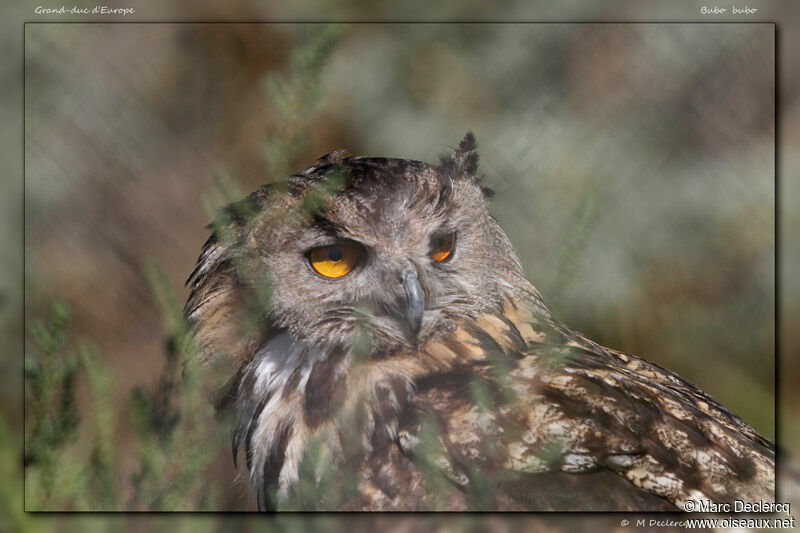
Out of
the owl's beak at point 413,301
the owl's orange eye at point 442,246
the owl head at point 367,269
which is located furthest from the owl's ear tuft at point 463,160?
the owl's beak at point 413,301

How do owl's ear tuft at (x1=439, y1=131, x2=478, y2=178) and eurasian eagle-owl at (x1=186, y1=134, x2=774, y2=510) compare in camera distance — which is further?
owl's ear tuft at (x1=439, y1=131, x2=478, y2=178)

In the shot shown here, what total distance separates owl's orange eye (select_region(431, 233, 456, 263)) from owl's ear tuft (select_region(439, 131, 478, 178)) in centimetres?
17

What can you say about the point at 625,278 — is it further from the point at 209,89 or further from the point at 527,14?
the point at 209,89

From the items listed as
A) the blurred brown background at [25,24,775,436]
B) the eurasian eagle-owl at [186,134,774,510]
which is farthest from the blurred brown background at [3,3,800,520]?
the eurasian eagle-owl at [186,134,774,510]

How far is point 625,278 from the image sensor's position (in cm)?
169

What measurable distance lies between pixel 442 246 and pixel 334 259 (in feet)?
1.01

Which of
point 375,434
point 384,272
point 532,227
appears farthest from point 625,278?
point 375,434

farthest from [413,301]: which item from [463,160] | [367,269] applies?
[463,160]

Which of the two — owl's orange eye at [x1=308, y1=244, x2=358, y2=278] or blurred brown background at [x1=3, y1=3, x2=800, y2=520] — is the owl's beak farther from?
blurred brown background at [x1=3, y1=3, x2=800, y2=520]

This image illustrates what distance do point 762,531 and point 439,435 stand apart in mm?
722

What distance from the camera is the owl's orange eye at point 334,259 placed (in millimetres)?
1620

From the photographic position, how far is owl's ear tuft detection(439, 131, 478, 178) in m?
1.67

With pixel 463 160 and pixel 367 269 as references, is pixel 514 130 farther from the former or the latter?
pixel 367 269

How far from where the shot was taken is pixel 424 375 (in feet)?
5.24
